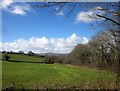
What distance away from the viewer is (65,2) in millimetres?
6918

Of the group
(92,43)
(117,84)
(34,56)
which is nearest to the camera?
(117,84)

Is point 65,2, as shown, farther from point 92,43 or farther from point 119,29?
point 92,43

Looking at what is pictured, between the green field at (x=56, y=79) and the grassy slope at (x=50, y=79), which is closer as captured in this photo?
the green field at (x=56, y=79)

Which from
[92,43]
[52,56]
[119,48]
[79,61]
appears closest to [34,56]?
[52,56]

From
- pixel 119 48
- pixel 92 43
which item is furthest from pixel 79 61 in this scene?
pixel 119 48

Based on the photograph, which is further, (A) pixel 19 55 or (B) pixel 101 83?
(A) pixel 19 55

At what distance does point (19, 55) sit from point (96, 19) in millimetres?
92620

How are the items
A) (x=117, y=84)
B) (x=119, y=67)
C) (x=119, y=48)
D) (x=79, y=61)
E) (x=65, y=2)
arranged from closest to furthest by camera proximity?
(x=65, y=2) < (x=117, y=84) < (x=119, y=67) < (x=119, y=48) < (x=79, y=61)

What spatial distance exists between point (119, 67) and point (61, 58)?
101907 mm

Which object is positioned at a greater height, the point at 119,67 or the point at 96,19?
the point at 96,19

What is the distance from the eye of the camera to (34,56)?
110m

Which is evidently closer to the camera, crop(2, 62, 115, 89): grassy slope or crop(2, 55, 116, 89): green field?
crop(2, 55, 116, 89): green field

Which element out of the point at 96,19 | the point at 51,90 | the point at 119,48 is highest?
the point at 96,19

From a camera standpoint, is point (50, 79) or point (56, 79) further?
point (56, 79)
